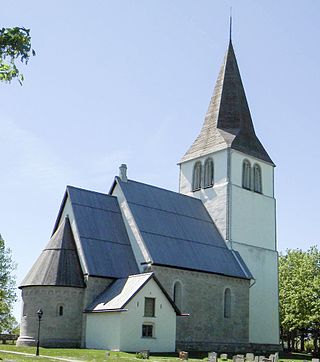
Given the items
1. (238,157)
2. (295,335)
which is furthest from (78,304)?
(295,335)

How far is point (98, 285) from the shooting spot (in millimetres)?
32531

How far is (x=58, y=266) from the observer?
32.2 meters

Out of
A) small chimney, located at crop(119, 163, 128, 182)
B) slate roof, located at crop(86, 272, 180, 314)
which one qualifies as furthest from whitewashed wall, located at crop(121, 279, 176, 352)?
small chimney, located at crop(119, 163, 128, 182)

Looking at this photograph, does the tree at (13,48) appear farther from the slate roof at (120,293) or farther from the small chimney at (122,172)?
the small chimney at (122,172)

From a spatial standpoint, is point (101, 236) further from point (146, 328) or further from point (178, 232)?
point (146, 328)

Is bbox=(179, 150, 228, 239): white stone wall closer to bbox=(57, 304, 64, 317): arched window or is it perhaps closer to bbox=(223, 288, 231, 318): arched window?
bbox=(223, 288, 231, 318): arched window

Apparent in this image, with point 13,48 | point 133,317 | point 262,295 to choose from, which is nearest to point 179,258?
point 133,317

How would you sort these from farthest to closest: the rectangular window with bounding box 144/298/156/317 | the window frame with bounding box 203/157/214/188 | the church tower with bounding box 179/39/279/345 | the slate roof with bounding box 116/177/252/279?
the window frame with bounding box 203/157/214/188, the church tower with bounding box 179/39/279/345, the slate roof with bounding box 116/177/252/279, the rectangular window with bounding box 144/298/156/317

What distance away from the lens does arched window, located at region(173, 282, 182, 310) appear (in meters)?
34.8

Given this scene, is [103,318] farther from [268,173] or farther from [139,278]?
[268,173]

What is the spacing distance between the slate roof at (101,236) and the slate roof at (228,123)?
10832mm

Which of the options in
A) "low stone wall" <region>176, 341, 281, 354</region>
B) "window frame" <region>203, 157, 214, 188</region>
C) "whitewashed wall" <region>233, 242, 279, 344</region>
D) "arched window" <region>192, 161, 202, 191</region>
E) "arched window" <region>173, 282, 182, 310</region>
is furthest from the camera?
"arched window" <region>192, 161, 202, 191</region>

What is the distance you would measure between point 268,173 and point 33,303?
2350cm

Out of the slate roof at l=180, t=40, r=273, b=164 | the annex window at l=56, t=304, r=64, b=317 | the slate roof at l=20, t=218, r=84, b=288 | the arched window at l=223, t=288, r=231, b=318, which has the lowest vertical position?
the annex window at l=56, t=304, r=64, b=317
